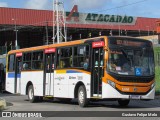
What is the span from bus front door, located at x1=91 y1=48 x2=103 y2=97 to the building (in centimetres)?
5768

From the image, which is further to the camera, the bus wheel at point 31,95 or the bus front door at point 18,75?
the bus front door at point 18,75

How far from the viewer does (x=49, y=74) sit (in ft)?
72.9

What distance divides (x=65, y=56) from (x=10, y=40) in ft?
234

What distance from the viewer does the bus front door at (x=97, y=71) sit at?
17919 millimetres

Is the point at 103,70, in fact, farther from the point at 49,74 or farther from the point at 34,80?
the point at 34,80

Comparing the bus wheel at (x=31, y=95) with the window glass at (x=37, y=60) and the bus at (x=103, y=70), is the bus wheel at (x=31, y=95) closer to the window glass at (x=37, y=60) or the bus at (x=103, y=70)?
the window glass at (x=37, y=60)

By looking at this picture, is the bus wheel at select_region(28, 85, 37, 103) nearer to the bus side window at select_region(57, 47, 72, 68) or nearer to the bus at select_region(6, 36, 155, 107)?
the bus at select_region(6, 36, 155, 107)

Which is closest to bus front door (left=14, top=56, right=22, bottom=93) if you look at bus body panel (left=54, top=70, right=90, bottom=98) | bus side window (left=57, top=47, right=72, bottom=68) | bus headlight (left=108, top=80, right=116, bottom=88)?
bus body panel (left=54, top=70, right=90, bottom=98)

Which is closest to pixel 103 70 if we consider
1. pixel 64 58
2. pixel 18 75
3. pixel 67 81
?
pixel 67 81

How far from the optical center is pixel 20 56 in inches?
1014

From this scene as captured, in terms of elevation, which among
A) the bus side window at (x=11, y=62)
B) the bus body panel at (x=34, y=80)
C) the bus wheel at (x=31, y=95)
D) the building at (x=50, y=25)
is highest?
the building at (x=50, y=25)

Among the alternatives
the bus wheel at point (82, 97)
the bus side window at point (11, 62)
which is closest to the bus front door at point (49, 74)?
the bus wheel at point (82, 97)

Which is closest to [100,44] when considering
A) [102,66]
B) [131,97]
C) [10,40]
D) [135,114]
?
[102,66]

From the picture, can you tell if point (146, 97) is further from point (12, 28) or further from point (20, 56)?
point (12, 28)
